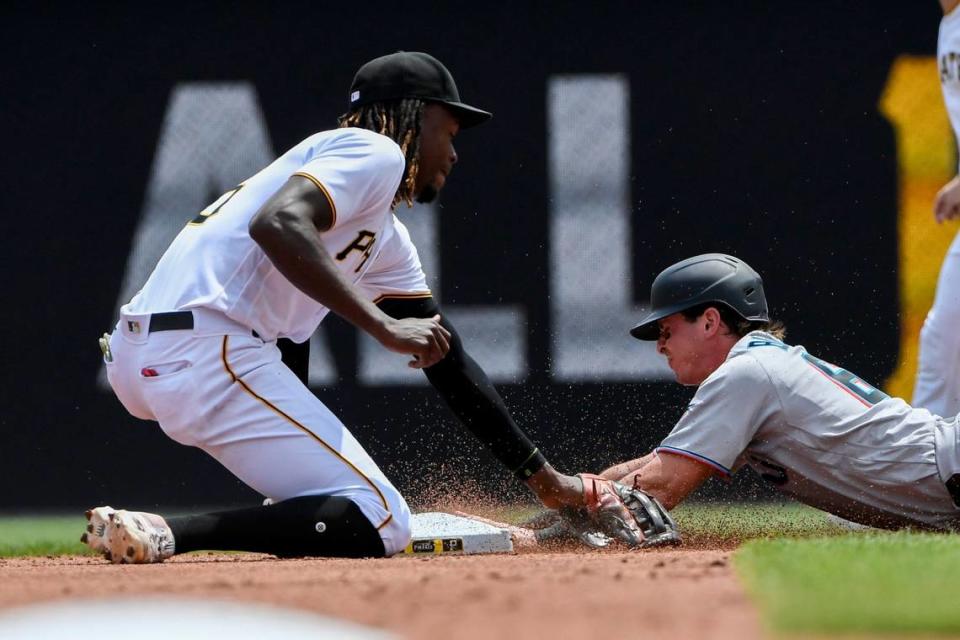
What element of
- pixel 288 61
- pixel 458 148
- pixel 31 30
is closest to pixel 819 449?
pixel 458 148

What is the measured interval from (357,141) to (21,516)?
10.6ft

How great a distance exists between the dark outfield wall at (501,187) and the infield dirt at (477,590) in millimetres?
2500

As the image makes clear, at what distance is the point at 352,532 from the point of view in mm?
3225

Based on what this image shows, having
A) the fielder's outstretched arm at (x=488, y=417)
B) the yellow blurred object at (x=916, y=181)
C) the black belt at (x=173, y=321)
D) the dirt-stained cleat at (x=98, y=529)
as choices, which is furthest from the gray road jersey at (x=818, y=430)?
the yellow blurred object at (x=916, y=181)

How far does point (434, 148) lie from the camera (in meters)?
3.55

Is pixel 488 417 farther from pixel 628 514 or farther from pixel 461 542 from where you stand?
pixel 628 514

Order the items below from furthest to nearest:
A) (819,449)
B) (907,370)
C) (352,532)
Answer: (907,370) → (819,449) → (352,532)

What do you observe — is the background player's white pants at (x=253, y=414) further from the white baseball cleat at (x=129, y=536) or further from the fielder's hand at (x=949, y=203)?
the fielder's hand at (x=949, y=203)

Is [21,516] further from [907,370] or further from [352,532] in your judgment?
[907,370]

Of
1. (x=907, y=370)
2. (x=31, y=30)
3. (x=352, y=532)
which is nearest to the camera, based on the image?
(x=352, y=532)

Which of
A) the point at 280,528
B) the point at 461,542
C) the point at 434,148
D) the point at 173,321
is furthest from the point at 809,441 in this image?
the point at 173,321

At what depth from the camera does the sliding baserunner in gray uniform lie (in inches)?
134

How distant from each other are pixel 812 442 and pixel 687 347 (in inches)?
18.3

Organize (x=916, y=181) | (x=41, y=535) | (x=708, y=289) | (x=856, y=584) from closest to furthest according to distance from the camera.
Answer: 1. (x=856, y=584)
2. (x=708, y=289)
3. (x=41, y=535)
4. (x=916, y=181)
